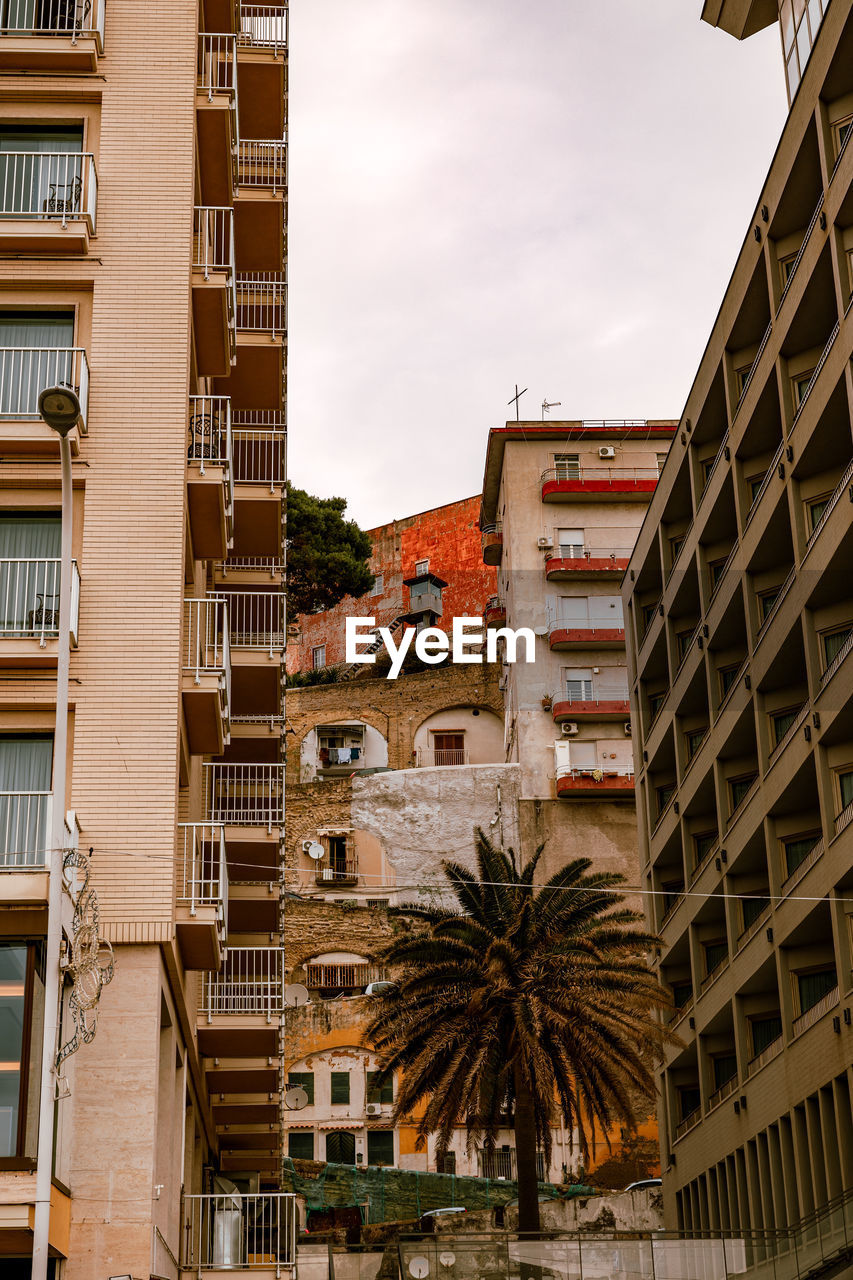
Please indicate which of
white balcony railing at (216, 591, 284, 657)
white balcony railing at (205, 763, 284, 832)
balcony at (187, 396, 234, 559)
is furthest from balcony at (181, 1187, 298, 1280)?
white balcony railing at (216, 591, 284, 657)

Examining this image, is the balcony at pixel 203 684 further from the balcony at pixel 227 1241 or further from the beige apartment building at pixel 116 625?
the balcony at pixel 227 1241

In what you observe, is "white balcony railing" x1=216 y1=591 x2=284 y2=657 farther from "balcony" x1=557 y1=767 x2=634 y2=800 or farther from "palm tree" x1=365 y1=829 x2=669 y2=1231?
"balcony" x1=557 y1=767 x2=634 y2=800

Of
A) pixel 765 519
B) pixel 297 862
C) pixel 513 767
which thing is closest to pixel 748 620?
pixel 765 519

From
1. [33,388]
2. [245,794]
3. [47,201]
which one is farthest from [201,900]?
[245,794]

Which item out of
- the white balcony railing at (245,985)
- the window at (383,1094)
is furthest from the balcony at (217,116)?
the window at (383,1094)

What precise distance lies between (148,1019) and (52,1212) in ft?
8.50

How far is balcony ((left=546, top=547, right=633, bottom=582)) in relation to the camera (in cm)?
6519

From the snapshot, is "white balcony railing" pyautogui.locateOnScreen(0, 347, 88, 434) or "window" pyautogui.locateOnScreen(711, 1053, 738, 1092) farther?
"window" pyautogui.locateOnScreen(711, 1053, 738, 1092)

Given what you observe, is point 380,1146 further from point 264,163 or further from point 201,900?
point 201,900

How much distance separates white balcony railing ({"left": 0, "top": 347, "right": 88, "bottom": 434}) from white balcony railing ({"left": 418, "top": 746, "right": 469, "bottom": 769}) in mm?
51614

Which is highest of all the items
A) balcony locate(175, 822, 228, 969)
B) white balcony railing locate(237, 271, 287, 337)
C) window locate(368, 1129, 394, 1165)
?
white balcony railing locate(237, 271, 287, 337)

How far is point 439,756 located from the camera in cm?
7375

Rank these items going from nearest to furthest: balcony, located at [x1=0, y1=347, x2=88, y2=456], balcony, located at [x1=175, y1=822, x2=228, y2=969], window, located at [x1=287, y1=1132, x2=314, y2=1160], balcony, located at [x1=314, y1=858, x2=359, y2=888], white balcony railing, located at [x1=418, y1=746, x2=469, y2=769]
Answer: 1. balcony, located at [x1=175, y1=822, x2=228, y2=969]
2. balcony, located at [x1=0, y1=347, x2=88, y2=456]
3. window, located at [x1=287, y1=1132, x2=314, y2=1160]
4. balcony, located at [x1=314, y1=858, x2=359, y2=888]
5. white balcony railing, located at [x1=418, y1=746, x2=469, y2=769]

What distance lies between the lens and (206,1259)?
25.2m
